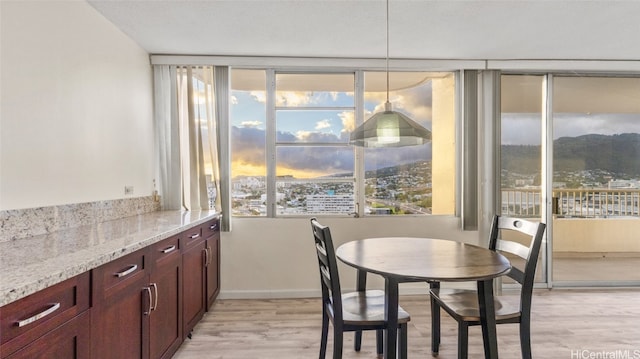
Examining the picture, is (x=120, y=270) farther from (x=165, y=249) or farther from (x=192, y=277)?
(x=192, y=277)

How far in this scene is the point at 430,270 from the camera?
66.4 inches

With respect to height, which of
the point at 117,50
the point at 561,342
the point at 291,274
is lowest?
the point at 561,342

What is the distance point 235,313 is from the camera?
3.04 metres

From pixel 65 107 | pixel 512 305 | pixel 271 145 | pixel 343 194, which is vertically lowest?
pixel 512 305

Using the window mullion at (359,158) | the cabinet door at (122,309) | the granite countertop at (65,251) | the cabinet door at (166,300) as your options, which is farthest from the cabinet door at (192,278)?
the window mullion at (359,158)

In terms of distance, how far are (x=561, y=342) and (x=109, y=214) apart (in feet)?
11.9

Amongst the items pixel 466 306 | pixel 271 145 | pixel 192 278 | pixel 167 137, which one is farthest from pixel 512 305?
pixel 167 137

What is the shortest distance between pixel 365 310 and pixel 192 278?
140cm

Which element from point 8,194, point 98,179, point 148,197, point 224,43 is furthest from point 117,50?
point 8,194

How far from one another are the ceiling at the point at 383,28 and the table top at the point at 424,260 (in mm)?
1746

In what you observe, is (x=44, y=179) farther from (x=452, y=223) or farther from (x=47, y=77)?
(x=452, y=223)

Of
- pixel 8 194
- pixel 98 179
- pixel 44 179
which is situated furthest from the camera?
pixel 98 179

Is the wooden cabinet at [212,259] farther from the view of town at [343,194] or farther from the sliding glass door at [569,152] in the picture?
the sliding glass door at [569,152]

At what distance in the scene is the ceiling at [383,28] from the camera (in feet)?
7.84
